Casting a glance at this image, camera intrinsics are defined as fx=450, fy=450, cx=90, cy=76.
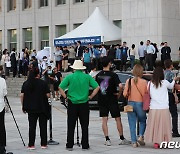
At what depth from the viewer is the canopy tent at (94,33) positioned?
30034 millimetres

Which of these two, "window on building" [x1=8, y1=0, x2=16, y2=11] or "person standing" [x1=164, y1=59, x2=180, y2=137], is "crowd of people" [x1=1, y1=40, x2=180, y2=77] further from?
"window on building" [x1=8, y1=0, x2=16, y2=11]

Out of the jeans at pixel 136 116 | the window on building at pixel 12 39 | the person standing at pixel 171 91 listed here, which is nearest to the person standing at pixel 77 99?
the jeans at pixel 136 116

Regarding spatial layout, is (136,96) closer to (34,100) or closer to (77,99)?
(77,99)

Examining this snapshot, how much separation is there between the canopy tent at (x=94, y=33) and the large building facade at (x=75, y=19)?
4.43 feet

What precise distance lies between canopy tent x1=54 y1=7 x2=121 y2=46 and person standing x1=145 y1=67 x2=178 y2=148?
20.1m

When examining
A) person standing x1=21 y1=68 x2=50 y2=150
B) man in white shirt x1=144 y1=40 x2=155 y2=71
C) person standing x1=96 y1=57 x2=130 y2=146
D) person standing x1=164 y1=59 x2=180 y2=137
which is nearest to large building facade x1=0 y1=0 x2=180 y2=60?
man in white shirt x1=144 y1=40 x2=155 y2=71

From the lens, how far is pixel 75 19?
4091 cm

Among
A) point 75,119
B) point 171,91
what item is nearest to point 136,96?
point 75,119

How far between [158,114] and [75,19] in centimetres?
3208

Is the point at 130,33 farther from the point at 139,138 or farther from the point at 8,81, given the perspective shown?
the point at 139,138

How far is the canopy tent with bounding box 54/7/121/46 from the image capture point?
3003cm

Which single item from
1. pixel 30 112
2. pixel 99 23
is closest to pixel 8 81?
pixel 99 23

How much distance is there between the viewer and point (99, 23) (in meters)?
31.3

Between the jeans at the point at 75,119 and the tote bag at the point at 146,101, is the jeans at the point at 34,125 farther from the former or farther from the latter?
the tote bag at the point at 146,101
